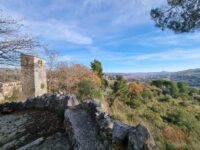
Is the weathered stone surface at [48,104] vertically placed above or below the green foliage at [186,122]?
above

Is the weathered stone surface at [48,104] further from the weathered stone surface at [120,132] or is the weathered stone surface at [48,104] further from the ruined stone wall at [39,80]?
the ruined stone wall at [39,80]

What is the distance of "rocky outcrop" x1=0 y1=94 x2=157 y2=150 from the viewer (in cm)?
263

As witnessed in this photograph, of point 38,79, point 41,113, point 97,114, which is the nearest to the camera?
point 97,114

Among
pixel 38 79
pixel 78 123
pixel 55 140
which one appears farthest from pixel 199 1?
pixel 38 79

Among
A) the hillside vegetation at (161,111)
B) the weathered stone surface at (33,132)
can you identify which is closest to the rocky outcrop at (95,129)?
the weathered stone surface at (33,132)

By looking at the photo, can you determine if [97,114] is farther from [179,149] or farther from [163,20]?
[163,20]

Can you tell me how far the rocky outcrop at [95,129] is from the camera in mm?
2629

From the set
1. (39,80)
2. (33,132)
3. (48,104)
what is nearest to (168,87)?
(39,80)

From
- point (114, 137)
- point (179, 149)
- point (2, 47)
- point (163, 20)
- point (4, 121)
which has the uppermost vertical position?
point (163, 20)

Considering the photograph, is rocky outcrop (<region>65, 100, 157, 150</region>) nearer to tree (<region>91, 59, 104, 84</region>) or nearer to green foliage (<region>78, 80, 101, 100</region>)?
green foliage (<region>78, 80, 101, 100</region>)

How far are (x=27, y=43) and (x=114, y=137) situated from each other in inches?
144

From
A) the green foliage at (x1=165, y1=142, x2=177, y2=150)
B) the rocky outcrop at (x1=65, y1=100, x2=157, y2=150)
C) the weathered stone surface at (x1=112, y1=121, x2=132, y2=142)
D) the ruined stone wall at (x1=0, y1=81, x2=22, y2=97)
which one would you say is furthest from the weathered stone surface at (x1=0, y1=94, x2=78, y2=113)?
the ruined stone wall at (x1=0, y1=81, x2=22, y2=97)

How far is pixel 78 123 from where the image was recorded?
4168 mm

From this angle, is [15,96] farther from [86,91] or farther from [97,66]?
[97,66]
